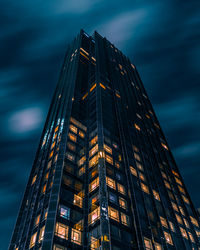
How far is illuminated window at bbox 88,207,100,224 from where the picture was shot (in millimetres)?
43691

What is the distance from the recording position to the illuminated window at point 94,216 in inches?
1720

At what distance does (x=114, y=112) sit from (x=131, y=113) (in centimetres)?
1309

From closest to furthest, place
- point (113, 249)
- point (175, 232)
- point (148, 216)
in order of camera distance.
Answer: point (113, 249) < point (148, 216) < point (175, 232)

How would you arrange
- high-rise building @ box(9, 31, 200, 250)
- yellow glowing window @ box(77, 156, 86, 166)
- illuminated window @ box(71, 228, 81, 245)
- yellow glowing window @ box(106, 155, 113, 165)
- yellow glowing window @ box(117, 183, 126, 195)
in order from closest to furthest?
illuminated window @ box(71, 228, 81, 245)
high-rise building @ box(9, 31, 200, 250)
yellow glowing window @ box(117, 183, 126, 195)
yellow glowing window @ box(106, 155, 113, 165)
yellow glowing window @ box(77, 156, 86, 166)

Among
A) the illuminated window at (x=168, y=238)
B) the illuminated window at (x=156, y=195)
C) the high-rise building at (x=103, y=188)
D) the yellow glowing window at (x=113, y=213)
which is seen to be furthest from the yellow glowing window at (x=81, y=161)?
the illuminated window at (x=168, y=238)

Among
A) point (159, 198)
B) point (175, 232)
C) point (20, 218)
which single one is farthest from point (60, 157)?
point (175, 232)

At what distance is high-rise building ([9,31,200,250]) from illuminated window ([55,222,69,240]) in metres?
0.19

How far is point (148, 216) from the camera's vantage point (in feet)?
163

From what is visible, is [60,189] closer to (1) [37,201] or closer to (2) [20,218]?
(1) [37,201]

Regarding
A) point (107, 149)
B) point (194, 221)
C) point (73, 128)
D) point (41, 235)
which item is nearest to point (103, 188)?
point (107, 149)

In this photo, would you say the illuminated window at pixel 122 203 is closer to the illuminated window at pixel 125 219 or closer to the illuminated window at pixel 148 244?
the illuminated window at pixel 125 219

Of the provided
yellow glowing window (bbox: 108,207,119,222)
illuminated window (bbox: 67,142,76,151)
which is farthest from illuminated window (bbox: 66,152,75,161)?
yellow glowing window (bbox: 108,207,119,222)

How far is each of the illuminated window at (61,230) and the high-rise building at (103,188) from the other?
0.19 metres

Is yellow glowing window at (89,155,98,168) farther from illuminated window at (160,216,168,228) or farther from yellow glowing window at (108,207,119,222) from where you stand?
illuminated window at (160,216,168,228)
